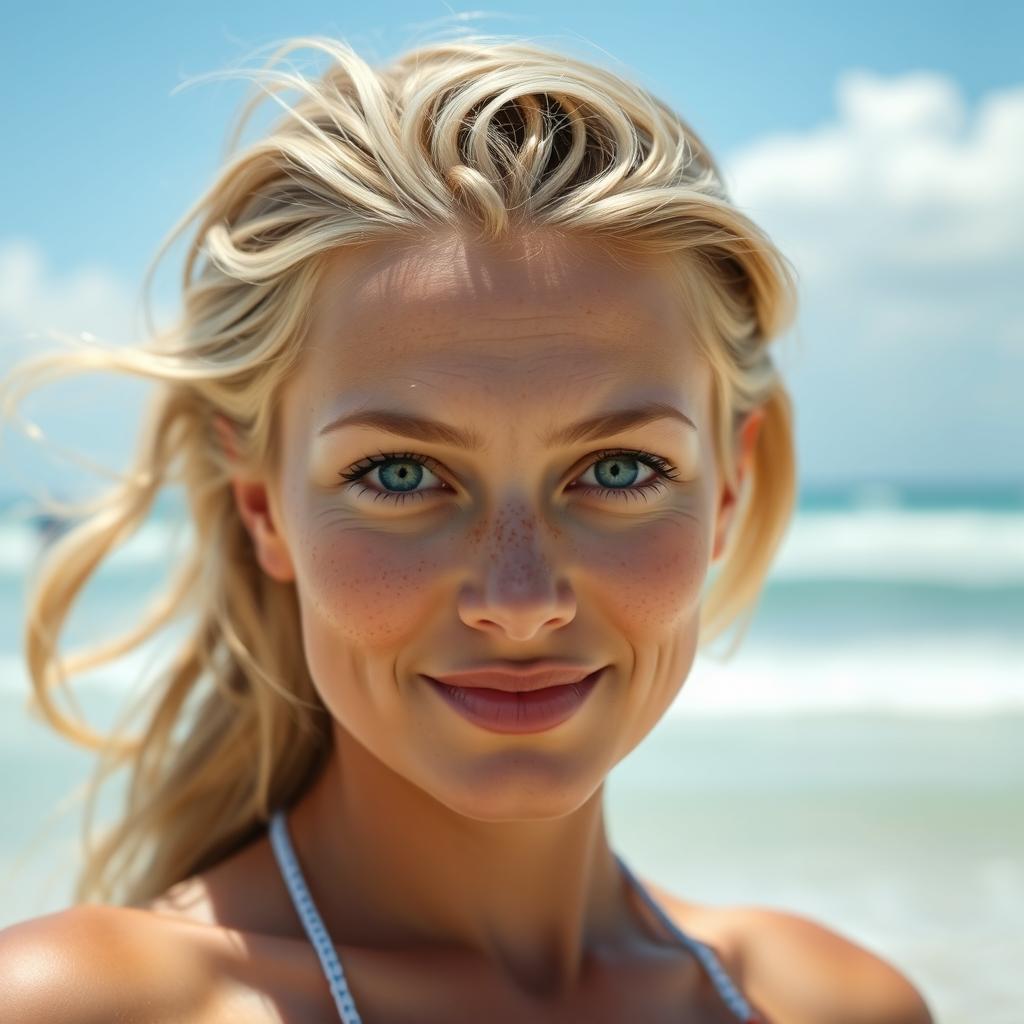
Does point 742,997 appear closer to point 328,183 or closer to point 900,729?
point 328,183

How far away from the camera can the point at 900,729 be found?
7973 millimetres

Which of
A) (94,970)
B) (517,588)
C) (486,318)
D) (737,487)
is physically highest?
(737,487)

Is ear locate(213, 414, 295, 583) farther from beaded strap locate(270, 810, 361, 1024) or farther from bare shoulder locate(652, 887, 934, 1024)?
bare shoulder locate(652, 887, 934, 1024)

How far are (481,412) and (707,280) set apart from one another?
0.51 m

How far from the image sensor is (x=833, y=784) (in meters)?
6.26

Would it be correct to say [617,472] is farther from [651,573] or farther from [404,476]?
[404,476]

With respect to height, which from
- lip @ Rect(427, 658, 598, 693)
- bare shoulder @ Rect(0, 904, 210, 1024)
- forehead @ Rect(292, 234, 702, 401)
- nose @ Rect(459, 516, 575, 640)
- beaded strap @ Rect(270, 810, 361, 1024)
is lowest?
bare shoulder @ Rect(0, 904, 210, 1024)

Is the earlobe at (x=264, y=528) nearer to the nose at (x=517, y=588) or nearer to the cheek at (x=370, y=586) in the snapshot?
the cheek at (x=370, y=586)

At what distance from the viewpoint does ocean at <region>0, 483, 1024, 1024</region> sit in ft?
14.2

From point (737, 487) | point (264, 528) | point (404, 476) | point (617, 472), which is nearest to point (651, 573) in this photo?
point (617, 472)

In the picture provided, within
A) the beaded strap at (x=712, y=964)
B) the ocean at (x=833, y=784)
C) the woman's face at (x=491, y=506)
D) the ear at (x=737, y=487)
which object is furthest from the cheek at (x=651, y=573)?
the ocean at (x=833, y=784)

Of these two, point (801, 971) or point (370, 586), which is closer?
point (370, 586)

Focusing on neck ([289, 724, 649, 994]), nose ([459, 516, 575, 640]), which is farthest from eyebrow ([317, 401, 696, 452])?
neck ([289, 724, 649, 994])

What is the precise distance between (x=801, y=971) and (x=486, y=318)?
1472mm
